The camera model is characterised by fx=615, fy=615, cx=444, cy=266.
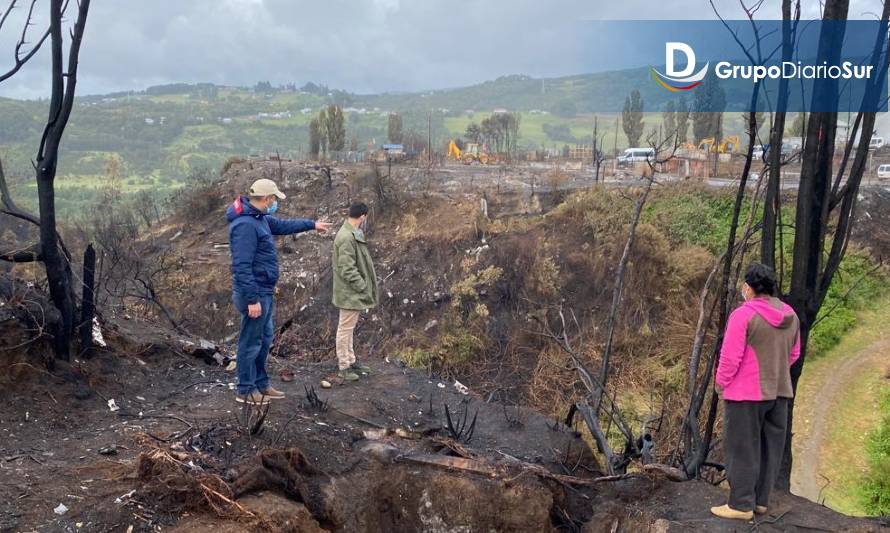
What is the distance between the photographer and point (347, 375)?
6.74 m

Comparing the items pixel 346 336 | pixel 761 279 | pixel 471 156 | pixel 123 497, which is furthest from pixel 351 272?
pixel 471 156

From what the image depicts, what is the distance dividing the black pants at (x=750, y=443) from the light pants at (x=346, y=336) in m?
3.80

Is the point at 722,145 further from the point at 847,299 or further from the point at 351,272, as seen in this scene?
the point at 351,272

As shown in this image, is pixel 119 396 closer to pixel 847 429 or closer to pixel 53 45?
pixel 53 45

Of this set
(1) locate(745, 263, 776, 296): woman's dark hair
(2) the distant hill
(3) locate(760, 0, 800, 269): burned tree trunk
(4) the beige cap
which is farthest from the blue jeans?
(2) the distant hill

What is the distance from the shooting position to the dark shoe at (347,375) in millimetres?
6711

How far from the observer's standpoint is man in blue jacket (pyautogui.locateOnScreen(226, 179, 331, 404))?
16.3 feet

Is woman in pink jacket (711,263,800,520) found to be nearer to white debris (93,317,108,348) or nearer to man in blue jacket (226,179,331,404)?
man in blue jacket (226,179,331,404)

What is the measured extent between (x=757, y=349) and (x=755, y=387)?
23 cm

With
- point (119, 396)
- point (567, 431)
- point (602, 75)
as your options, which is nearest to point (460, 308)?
point (567, 431)

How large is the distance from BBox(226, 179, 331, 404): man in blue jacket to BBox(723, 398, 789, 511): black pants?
134 inches

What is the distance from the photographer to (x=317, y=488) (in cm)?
430

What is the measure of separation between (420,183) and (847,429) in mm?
15979

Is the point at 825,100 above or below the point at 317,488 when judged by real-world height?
above
